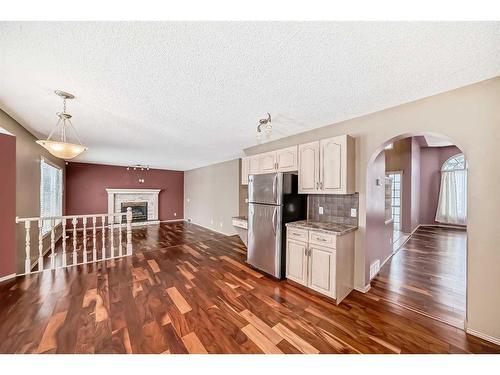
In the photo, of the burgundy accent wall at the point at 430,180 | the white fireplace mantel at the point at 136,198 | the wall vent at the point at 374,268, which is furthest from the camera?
the white fireplace mantel at the point at 136,198

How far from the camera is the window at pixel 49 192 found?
407 centimetres

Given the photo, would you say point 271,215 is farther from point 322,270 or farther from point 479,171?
point 479,171

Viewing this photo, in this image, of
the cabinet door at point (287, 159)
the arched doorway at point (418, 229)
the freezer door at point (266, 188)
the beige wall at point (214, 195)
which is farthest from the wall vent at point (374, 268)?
the beige wall at point (214, 195)

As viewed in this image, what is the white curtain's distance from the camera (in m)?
6.31

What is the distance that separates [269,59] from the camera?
140 cm

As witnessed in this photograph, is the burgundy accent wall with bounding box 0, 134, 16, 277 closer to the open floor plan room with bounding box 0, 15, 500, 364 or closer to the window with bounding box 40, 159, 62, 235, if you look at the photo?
the open floor plan room with bounding box 0, 15, 500, 364

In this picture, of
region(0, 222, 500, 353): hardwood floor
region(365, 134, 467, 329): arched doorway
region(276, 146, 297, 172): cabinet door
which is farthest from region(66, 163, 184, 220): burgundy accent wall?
region(365, 134, 467, 329): arched doorway

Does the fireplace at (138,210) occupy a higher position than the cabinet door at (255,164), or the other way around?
the cabinet door at (255,164)

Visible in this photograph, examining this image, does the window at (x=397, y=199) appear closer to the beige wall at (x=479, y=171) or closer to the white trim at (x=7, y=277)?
the beige wall at (x=479, y=171)

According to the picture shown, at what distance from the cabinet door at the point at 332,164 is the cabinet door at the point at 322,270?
2.66 feet

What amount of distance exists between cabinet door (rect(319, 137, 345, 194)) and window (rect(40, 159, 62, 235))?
5.53 metres

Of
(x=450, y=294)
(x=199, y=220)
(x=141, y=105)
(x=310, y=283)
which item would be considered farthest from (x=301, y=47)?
(x=199, y=220)

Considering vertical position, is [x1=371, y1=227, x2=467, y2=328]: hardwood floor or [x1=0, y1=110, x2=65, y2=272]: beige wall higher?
[x1=0, y1=110, x2=65, y2=272]: beige wall

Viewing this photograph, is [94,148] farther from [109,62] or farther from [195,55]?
[195,55]
